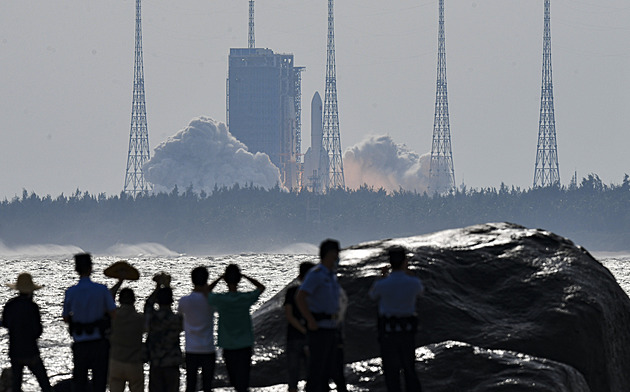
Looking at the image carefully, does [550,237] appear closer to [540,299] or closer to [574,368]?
[540,299]

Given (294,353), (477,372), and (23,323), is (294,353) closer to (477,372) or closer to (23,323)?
(477,372)

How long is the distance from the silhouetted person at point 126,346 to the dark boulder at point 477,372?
10.9 feet

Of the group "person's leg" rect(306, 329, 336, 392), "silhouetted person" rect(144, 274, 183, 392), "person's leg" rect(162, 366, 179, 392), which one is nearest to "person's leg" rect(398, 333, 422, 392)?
"person's leg" rect(306, 329, 336, 392)

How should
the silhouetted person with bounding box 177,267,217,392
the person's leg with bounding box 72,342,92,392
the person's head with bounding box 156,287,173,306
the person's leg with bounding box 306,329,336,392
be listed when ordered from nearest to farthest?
the person's leg with bounding box 306,329,336,392 → the silhouetted person with bounding box 177,267,217,392 → the person's leg with bounding box 72,342,92,392 → the person's head with bounding box 156,287,173,306

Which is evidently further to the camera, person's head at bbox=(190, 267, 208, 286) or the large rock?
the large rock

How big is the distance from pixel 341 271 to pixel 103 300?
6.39 m

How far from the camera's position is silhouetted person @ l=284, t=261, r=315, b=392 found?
11805mm

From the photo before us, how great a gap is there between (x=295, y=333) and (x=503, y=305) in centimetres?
566

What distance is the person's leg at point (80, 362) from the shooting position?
1192cm

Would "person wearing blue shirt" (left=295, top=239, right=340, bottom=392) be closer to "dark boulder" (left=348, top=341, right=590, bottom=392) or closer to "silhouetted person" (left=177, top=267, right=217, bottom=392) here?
"silhouetted person" (left=177, top=267, right=217, bottom=392)

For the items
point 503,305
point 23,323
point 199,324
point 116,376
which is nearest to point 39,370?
point 23,323

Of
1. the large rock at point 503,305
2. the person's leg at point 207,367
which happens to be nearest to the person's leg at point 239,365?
the person's leg at point 207,367

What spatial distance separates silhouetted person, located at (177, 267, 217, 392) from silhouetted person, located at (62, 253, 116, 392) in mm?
888

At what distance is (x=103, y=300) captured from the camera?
38.8 ft
